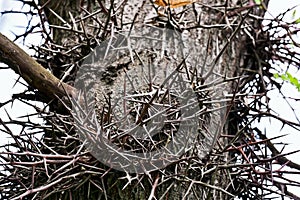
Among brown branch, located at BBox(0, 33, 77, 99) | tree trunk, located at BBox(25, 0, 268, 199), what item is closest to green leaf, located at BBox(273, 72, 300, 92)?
tree trunk, located at BBox(25, 0, 268, 199)

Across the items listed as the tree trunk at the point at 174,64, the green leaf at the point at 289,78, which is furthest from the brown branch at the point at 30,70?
the green leaf at the point at 289,78

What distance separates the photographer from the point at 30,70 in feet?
2.62

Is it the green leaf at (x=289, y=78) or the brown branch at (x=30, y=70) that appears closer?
the brown branch at (x=30, y=70)

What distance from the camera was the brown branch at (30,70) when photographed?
781mm

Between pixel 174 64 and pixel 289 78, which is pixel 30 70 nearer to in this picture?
pixel 174 64

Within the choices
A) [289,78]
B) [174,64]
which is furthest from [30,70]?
[289,78]

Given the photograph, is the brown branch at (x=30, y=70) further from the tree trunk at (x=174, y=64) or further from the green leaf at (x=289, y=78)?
the green leaf at (x=289, y=78)

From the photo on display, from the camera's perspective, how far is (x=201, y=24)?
3.10ft

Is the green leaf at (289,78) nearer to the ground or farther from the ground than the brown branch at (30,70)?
farther from the ground

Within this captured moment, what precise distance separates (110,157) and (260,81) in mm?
446

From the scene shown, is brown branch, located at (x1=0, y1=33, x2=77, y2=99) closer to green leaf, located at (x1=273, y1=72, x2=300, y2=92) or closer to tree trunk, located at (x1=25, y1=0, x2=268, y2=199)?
tree trunk, located at (x1=25, y1=0, x2=268, y2=199)

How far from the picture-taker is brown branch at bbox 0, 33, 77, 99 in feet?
2.56

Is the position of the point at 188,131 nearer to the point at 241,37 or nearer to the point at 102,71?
the point at 102,71

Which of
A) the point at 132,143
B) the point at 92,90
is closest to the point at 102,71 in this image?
the point at 92,90
